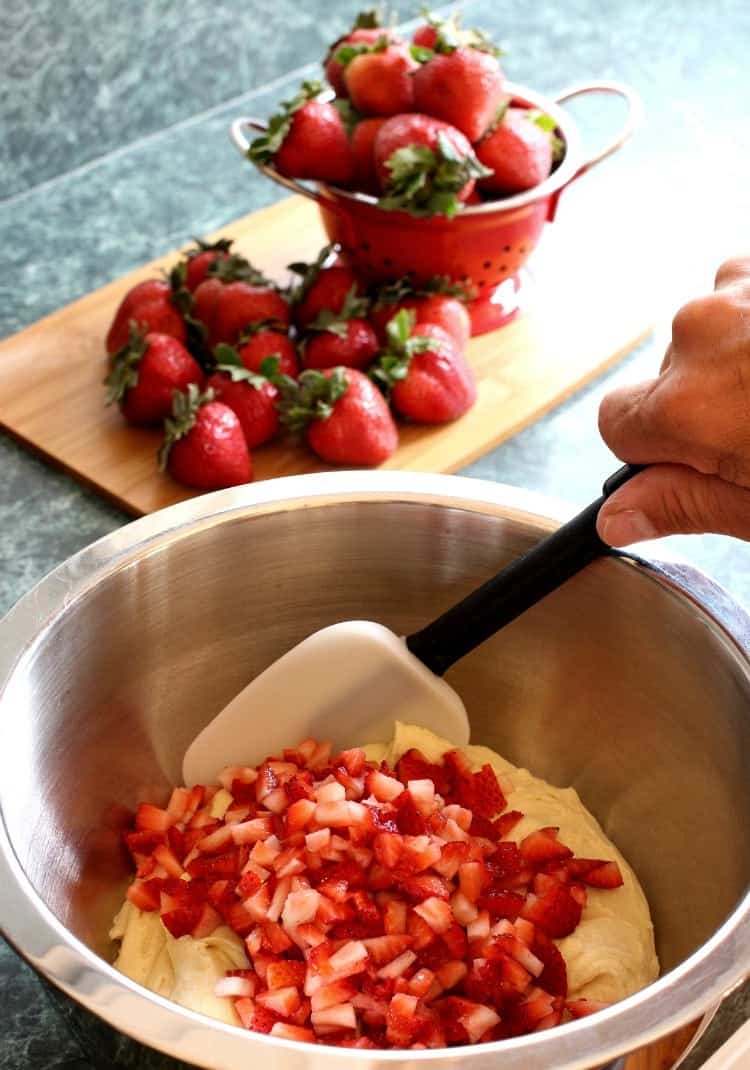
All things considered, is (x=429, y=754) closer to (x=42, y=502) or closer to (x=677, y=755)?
(x=677, y=755)

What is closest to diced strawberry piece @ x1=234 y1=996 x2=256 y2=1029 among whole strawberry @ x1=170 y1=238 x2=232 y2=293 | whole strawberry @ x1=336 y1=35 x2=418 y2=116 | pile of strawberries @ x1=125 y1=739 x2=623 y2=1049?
pile of strawberries @ x1=125 y1=739 x2=623 y2=1049

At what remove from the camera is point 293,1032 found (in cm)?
86

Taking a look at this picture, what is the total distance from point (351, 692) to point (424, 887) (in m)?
0.20

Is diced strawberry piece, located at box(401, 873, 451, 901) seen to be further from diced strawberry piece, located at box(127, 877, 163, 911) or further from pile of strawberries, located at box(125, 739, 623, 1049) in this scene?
diced strawberry piece, located at box(127, 877, 163, 911)

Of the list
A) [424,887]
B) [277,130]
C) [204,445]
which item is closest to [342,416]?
[204,445]

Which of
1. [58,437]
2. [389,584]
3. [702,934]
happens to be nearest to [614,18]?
[58,437]

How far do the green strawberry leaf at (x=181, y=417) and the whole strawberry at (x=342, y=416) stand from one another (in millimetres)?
90

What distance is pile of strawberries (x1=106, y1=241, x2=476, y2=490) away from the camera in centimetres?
140

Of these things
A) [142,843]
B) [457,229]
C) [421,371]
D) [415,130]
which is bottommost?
[142,843]

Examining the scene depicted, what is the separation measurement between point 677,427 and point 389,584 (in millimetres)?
345

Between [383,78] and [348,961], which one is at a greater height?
[383,78]

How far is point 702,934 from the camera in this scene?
96 cm

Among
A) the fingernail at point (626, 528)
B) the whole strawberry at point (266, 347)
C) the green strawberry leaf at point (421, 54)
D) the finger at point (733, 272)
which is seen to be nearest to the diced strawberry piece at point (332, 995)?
the fingernail at point (626, 528)

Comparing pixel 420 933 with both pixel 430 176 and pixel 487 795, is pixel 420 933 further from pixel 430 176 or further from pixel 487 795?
pixel 430 176
